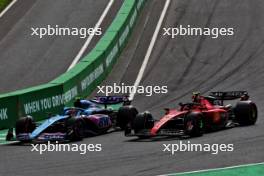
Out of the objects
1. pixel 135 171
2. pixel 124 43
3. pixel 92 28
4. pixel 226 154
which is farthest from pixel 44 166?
pixel 92 28

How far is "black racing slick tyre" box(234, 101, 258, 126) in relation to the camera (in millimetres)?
18859

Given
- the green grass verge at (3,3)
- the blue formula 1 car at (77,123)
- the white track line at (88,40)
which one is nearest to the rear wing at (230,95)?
the blue formula 1 car at (77,123)

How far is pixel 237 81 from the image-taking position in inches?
1063

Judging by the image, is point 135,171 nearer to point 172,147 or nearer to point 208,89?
point 172,147

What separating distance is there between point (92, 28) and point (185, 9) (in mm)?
4930

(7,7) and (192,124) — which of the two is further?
(7,7)

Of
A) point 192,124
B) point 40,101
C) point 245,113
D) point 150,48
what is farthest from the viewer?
point 150,48

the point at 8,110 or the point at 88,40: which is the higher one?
the point at 88,40

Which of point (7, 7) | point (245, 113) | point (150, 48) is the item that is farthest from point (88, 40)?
point (245, 113)

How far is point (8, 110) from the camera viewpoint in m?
22.3

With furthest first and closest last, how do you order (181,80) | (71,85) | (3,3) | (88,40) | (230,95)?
1. (3,3)
2. (88,40)
3. (181,80)
4. (71,85)
5. (230,95)

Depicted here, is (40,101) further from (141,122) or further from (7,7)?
(7,7)

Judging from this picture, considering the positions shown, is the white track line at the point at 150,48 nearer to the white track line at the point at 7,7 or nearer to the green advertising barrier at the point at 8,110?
the green advertising barrier at the point at 8,110

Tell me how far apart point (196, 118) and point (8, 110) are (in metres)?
7.26
